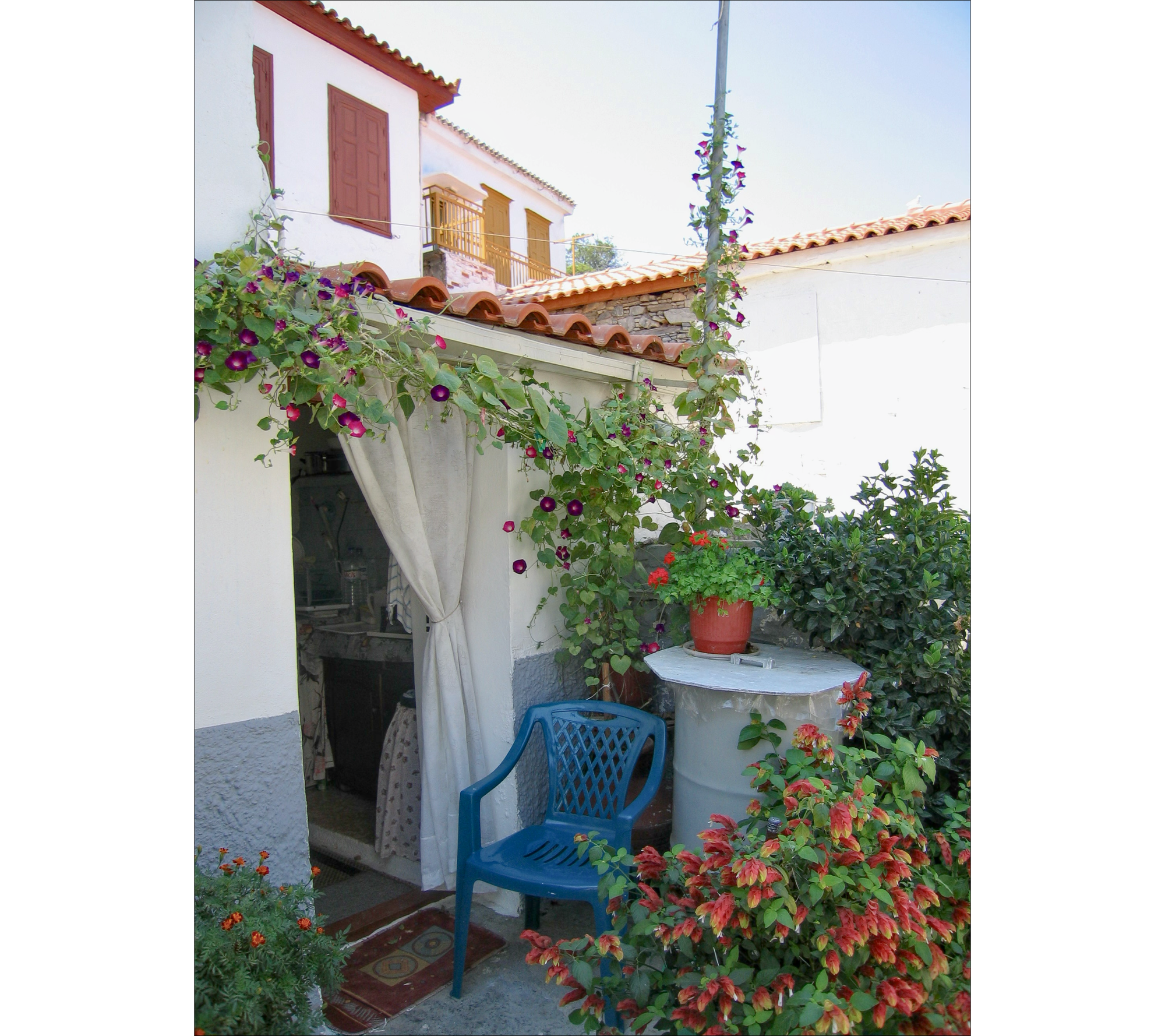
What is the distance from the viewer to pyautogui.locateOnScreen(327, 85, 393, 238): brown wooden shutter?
27.7 ft

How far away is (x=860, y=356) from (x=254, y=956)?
781cm

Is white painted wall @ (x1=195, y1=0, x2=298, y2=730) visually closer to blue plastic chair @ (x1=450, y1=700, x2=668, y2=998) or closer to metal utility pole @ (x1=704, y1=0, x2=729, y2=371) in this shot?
blue plastic chair @ (x1=450, y1=700, x2=668, y2=998)

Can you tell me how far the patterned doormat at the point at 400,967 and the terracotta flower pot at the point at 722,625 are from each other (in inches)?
60.7

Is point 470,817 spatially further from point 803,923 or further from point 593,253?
point 593,253

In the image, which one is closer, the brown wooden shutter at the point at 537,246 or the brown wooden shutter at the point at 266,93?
the brown wooden shutter at the point at 266,93

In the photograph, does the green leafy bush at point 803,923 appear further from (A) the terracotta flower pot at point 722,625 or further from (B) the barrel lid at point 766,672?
(A) the terracotta flower pot at point 722,625

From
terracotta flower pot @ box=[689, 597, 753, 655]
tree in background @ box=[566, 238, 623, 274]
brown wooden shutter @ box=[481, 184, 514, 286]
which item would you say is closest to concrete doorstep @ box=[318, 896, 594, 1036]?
terracotta flower pot @ box=[689, 597, 753, 655]

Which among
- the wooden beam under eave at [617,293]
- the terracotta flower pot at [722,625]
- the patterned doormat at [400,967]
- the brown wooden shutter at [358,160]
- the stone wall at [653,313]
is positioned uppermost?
the brown wooden shutter at [358,160]

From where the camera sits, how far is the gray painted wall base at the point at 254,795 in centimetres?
222

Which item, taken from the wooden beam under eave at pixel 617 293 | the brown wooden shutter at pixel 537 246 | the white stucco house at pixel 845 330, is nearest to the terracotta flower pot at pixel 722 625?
the white stucco house at pixel 845 330

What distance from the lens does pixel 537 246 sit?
16391 millimetres
